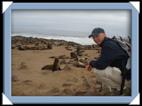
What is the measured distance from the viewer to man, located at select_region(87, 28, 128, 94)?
6.87 metres

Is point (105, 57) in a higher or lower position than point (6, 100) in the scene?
higher

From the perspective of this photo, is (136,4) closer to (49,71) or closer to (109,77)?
(109,77)

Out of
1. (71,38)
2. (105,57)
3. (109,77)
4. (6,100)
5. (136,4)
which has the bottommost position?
(6,100)

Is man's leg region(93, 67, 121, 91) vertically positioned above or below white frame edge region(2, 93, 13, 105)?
above

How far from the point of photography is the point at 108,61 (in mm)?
6883

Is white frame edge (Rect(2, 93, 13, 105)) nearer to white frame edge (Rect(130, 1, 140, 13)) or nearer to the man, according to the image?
the man

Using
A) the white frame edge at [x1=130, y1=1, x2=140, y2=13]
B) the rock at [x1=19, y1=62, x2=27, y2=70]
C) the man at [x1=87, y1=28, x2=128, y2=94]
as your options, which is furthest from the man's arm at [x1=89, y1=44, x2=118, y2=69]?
the rock at [x1=19, y1=62, x2=27, y2=70]

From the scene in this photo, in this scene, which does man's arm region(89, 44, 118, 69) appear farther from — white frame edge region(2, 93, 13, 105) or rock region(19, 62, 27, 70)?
white frame edge region(2, 93, 13, 105)

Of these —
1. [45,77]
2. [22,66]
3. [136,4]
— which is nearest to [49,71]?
[45,77]

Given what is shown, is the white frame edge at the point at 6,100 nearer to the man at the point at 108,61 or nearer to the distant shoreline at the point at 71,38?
the distant shoreline at the point at 71,38

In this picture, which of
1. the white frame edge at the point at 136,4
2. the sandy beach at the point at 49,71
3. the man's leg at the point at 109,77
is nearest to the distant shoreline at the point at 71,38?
the sandy beach at the point at 49,71

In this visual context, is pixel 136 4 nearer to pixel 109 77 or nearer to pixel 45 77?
pixel 109 77

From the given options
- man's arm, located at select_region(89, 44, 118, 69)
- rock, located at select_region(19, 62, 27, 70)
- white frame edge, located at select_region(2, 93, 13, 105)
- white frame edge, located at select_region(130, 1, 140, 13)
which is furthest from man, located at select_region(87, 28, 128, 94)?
white frame edge, located at select_region(2, 93, 13, 105)

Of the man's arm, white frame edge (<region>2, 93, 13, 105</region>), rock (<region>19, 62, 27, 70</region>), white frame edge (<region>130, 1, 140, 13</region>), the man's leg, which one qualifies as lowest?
A: white frame edge (<region>2, 93, 13, 105</region>)
